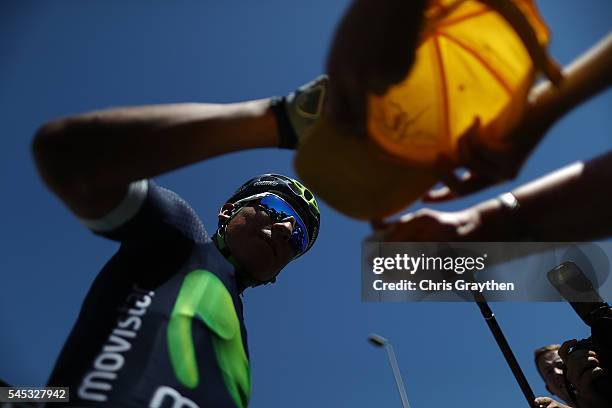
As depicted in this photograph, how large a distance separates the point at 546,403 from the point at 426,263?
85 centimetres

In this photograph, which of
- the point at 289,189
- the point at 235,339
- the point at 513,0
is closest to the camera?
the point at 513,0

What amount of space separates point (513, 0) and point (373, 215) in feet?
1.09

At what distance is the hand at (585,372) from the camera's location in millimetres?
1279

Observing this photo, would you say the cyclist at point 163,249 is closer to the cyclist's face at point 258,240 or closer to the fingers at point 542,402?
the cyclist's face at point 258,240

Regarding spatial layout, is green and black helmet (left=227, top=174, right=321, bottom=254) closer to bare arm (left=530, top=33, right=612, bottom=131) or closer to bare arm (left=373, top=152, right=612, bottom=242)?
bare arm (left=373, top=152, right=612, bottom=242)

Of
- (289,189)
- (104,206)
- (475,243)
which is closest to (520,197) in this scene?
(475,243)

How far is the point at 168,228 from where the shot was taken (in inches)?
38.1

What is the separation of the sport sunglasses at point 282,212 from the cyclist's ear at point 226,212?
0.02 m

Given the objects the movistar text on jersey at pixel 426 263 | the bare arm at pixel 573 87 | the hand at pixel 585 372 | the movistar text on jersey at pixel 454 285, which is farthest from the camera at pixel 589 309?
the bare arm at pixel 573 87

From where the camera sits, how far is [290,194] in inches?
50.8

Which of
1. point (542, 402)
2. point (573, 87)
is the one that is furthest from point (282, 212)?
point (542, 402)

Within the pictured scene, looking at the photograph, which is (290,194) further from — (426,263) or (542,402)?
(542,402)

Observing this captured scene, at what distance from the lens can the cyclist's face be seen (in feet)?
3.76

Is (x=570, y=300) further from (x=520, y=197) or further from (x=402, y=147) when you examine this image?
(x=402, y=147)
